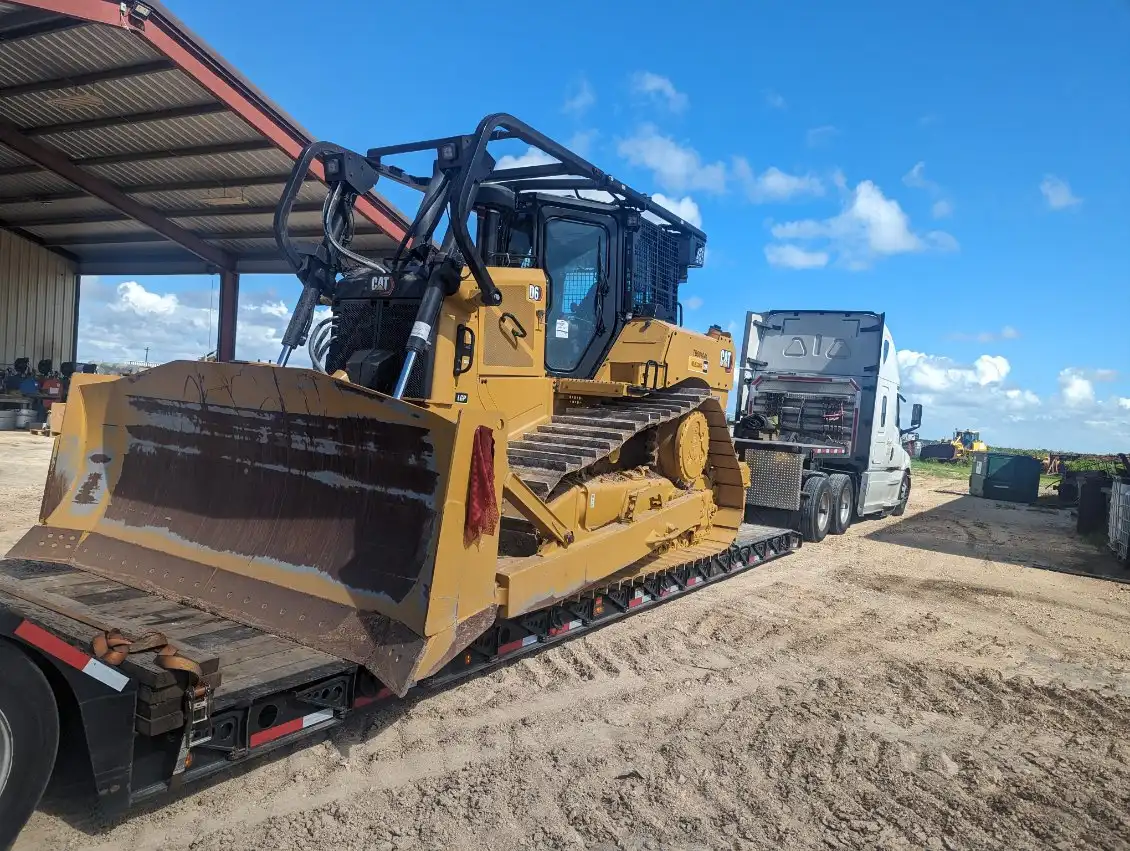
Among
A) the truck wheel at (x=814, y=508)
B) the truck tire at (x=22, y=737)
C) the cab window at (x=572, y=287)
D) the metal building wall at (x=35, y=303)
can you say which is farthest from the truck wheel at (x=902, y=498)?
the metal building wall at (x=35, y=303)

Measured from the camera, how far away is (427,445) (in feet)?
12.8

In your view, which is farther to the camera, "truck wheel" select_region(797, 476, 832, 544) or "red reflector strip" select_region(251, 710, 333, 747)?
"truck wheel" select_region(797, 476, 832, 544)

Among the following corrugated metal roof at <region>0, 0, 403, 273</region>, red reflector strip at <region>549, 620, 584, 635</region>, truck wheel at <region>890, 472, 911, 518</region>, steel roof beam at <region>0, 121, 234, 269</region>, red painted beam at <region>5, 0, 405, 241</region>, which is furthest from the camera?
truck wheel at <region>890, 472, 911, 518</region>

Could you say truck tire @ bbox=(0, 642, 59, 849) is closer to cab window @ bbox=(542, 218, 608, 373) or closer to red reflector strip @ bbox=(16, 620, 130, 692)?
red reflector strip @ bbox=(16, 620, 130, 692)

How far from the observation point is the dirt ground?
10.6 ft

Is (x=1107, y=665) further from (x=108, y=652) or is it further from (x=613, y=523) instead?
(x=108, y=652)

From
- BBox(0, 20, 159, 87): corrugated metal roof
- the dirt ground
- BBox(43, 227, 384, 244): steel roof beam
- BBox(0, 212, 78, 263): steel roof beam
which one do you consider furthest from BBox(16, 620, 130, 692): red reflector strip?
BBox(0, 212, 78, 263): steel roof beam

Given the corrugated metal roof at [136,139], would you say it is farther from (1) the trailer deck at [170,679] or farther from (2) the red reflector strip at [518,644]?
(2) the red reflector strip at [518,644]

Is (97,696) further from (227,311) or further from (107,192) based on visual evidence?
(227,311)

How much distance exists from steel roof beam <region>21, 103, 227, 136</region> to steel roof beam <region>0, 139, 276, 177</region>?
933mm

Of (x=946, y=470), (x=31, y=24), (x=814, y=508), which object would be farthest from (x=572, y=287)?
(x=946, y=470)

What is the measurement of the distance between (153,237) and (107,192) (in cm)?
394

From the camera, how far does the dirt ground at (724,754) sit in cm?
323

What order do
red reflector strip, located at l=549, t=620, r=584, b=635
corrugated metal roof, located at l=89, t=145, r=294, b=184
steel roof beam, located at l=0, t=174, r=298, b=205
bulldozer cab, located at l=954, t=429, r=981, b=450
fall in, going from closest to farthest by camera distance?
red reflector strip, located at l=549, t=620, r=584, b=635
corrugated metal roof, located at l=89, t=145, r=294, b=184
steel roof beam, located at l=0, t=174, r=298, b=205
bulldozer cab, located at l=954, t=429, r=981, b=450
